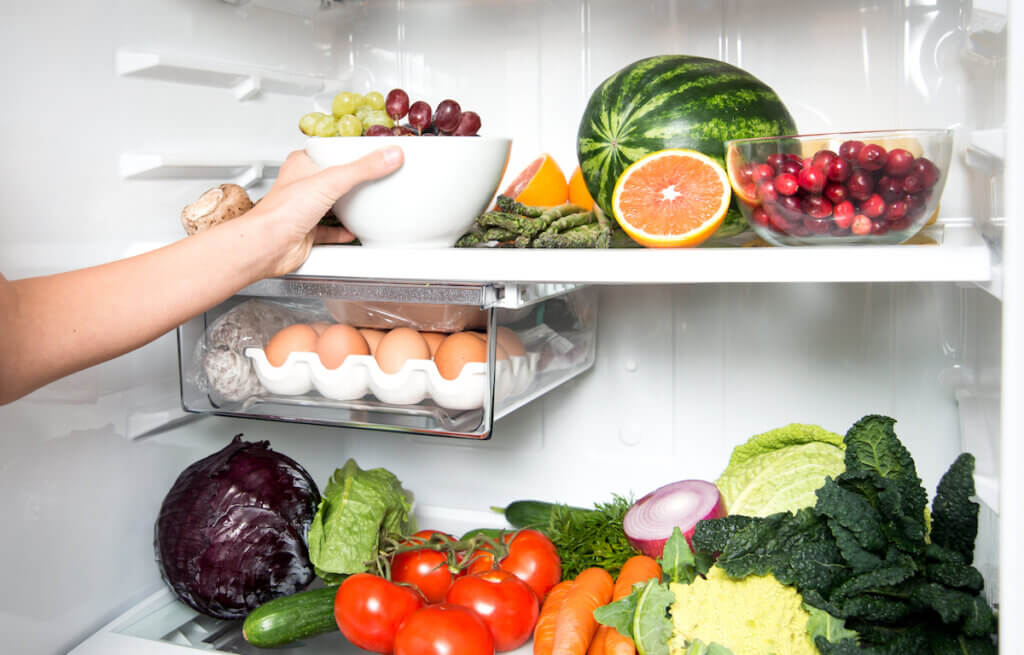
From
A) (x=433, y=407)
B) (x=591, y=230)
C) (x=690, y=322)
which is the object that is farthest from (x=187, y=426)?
(x=690, y=322)

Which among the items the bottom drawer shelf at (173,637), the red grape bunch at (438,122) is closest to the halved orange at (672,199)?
the red grape bunch at (438,122)

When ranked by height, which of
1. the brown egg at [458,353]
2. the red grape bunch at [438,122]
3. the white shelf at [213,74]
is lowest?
the brown egg at [458,353]

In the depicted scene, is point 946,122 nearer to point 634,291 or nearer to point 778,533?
point 634,291

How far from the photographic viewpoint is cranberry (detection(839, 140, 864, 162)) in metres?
0.83

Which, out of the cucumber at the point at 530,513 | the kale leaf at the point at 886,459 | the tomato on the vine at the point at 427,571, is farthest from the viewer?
the cucumber at the point at 530,513

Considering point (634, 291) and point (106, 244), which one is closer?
point (106, 244)

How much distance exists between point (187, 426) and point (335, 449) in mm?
388

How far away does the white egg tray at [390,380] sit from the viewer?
3.46 ft

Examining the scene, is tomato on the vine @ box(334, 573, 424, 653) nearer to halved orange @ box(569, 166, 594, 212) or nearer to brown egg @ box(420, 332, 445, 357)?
brown egg @ box(420, 332, 445, 357)

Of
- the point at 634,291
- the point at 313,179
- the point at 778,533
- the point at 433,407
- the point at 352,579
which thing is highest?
the point at 313,179

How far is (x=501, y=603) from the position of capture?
1077mm

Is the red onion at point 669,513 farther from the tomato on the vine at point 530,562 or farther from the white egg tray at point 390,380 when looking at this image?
the white egg tray at point 390,380

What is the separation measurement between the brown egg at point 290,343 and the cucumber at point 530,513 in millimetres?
490

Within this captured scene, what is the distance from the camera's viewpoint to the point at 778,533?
36.5 inches
